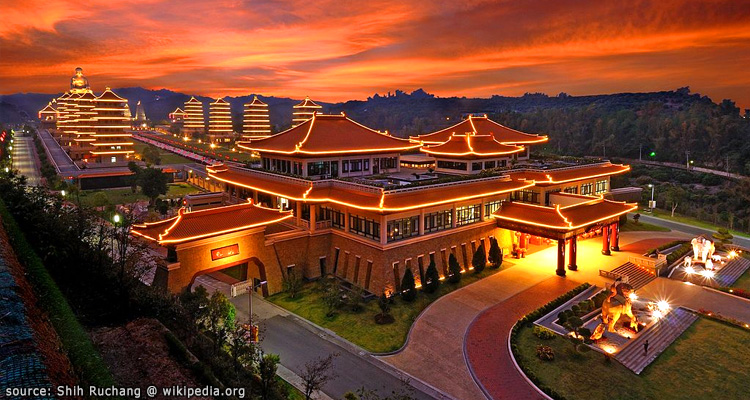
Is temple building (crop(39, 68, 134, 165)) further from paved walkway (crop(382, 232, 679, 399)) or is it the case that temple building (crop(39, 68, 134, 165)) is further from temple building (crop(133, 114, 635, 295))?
paved walkway (crop(382, 232, 679, 399))

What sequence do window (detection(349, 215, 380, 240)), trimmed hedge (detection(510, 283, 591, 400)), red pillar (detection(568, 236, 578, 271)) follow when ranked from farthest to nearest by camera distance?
red pillar (detection(568, 236, 578, 271)), window (detection(349, 215, 380, 240)), trimmed hedge (detection(510, 283, 591, 400))

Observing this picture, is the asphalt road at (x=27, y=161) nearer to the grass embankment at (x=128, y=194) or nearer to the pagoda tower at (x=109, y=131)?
the grass embankment at (x=128, y=194)

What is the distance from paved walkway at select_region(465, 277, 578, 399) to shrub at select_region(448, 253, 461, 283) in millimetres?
3933

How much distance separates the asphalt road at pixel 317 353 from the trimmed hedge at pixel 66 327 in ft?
31.5

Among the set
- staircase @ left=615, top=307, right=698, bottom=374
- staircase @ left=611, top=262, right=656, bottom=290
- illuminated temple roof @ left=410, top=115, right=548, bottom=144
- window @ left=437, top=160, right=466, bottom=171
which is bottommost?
staircase @ left=615, top=307, right=698, bottom=374

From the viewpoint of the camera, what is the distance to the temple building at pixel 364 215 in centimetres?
2838

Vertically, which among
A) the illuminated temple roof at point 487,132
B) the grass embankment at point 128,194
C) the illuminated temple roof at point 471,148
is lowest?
the grass embankment at point 128,194

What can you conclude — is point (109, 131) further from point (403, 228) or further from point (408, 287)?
point (408, 287)

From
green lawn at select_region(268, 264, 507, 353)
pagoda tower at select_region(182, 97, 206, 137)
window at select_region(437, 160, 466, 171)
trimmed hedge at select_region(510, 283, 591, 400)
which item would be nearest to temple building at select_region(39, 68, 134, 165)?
pagoda tower at select_region(182, 97, 206, 137)

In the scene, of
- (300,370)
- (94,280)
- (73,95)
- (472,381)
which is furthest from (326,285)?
(73,95)

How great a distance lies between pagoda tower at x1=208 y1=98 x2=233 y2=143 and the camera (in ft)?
396

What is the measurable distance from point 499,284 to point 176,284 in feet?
69.9

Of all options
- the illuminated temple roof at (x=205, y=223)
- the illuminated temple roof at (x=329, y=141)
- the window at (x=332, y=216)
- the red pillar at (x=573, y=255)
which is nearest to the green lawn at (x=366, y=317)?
the window at (x=332, y=216)

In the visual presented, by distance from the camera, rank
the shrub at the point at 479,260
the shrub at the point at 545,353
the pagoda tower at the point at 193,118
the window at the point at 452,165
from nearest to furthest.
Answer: the shrub at the point at 545,353
the shrub at the point at 479,260
the window at the point at 452,165
the pagoda tower at the point at 193,118
